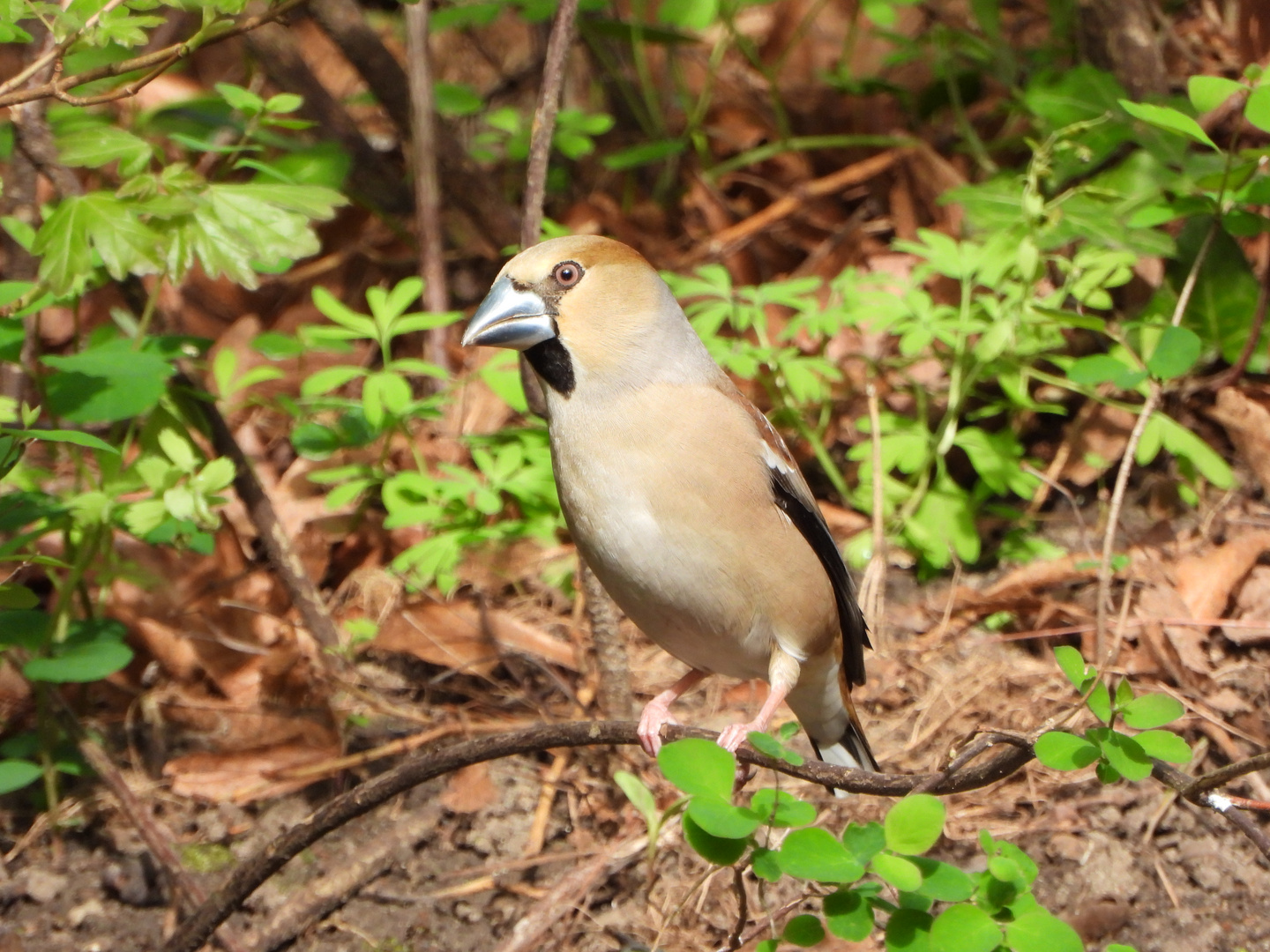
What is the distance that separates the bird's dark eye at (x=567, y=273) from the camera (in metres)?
2.67

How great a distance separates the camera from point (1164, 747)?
6.05 ft

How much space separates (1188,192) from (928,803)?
2.74 meters

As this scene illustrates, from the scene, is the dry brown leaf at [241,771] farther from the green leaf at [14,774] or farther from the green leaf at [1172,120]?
the green leaf at [1172,120]

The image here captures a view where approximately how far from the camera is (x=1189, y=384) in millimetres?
4117

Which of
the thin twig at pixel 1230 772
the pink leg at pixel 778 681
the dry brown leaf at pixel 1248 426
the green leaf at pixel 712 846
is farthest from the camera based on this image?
the dry brown leaf at pixel 1248 426

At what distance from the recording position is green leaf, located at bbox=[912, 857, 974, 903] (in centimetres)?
186

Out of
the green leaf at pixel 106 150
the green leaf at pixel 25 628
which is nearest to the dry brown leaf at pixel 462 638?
the green leaf at pixel 25 628

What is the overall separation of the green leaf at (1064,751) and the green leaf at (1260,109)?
5.44ft

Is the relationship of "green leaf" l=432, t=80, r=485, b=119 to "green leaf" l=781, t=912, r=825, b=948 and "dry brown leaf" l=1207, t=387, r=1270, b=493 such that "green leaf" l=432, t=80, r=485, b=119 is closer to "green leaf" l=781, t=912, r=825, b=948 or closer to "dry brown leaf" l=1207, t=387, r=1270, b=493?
"dry brown leaf" l=1207, t=387, r=1270, b=493

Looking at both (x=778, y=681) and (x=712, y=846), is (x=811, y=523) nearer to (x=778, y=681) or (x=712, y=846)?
(x=778, y=681)

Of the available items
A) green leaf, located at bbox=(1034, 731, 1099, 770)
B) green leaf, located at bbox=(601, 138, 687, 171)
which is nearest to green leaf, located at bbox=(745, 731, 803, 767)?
green leaf, located at bbox=(1034, 731, 1099, 770)

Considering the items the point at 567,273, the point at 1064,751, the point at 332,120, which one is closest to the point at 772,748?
the point at 1064,751

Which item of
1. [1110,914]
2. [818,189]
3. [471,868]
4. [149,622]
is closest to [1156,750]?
[1110,914]

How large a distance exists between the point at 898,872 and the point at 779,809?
0.20 m
